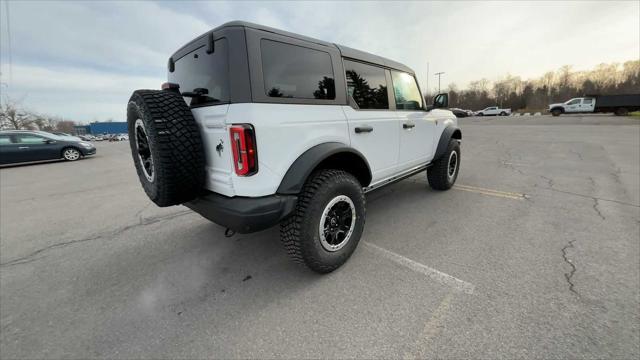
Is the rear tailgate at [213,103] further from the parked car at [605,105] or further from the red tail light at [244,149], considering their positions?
the parked car at [605,105]

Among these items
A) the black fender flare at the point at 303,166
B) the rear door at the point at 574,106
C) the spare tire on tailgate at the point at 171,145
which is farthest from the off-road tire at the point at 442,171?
the rear door at the point at 574,106

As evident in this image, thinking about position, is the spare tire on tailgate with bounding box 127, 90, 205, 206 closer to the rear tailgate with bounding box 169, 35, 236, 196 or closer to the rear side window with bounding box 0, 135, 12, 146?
the rear tailgate with bounding box 169, 35, 236, 196

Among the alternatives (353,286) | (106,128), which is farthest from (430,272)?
(106,128)

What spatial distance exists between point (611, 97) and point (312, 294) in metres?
44.0

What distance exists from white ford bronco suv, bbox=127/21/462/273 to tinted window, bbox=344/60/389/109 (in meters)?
0.02

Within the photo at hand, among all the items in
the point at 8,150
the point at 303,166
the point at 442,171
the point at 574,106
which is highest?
the point at 574,106

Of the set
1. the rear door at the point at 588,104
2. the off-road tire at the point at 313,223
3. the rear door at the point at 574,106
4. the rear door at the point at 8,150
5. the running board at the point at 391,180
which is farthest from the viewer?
the rear door at the point at 574,106

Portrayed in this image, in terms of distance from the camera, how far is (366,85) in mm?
2836

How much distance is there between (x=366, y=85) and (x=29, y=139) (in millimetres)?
13528

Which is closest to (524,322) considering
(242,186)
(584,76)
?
(242,186)

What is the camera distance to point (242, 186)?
188 centimetres

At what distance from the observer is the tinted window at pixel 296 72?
192 centimetres

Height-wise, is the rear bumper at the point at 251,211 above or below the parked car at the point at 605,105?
below

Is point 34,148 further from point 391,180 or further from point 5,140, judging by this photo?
point 391,180
